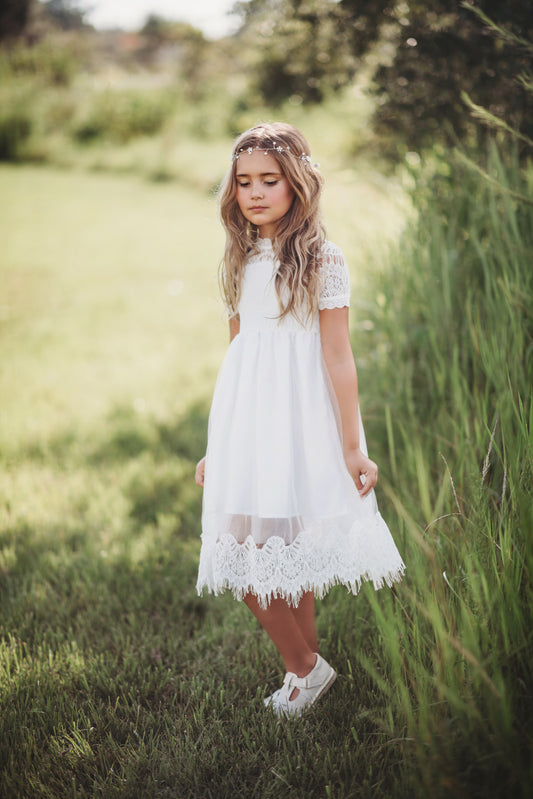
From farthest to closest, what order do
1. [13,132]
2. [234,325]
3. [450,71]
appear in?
[13,132] < [450,71] < [234,325]

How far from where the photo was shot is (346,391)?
65.3 inches

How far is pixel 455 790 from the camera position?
1163 millimetres

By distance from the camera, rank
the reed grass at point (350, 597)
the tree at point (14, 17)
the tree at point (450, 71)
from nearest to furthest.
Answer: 1. the reed grass at point (350, 597)
2. the tree at point (450, 71)
3. the tree at point (14, 17)

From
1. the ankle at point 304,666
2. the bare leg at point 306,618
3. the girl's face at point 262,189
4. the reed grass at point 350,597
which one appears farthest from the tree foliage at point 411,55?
the ankle at point 304,666

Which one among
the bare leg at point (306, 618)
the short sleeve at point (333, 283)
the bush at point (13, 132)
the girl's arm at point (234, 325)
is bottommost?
the bare leg at point (306, 618)

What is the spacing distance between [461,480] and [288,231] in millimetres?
1022

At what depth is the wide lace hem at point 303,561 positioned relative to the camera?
5.35 ft

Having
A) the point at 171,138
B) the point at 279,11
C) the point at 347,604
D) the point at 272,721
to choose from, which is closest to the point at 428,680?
the point at 272,721

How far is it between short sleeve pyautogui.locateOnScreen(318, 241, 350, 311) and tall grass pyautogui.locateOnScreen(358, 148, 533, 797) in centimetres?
51

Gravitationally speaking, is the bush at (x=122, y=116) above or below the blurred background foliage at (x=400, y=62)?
above

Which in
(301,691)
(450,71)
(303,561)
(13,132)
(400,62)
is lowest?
(301,691)

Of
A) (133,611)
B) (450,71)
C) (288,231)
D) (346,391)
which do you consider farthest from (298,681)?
(450,71)

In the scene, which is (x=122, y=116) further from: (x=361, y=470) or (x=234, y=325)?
(x=361, y=470)

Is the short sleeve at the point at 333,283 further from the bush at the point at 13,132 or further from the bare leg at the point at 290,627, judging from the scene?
the bush at the point at 13,132
